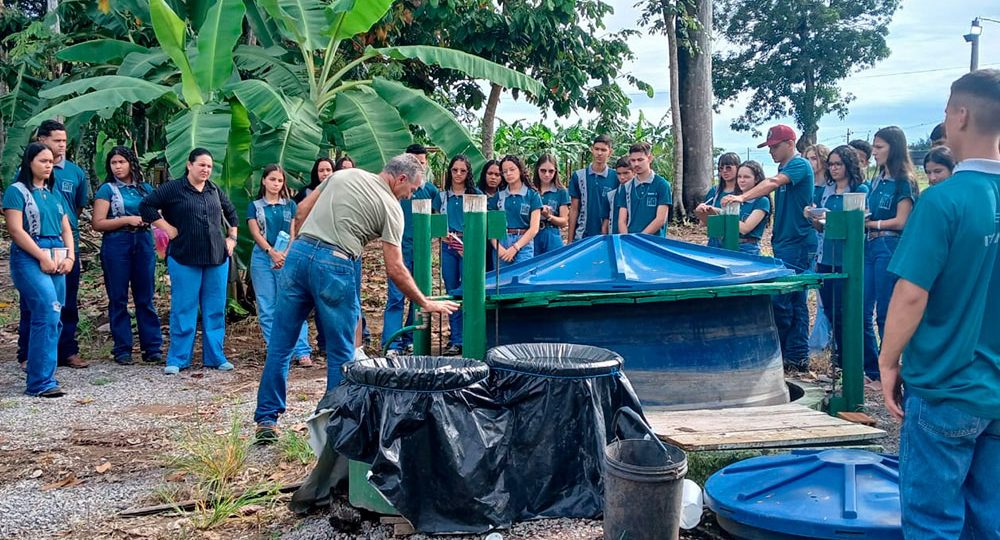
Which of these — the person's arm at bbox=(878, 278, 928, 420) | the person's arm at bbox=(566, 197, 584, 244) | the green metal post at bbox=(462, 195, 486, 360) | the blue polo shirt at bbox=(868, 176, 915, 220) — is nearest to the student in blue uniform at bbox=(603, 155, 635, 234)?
the person's arm at bbox=(566, 197, 584, 244)

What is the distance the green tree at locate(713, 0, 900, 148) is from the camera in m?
A: 30.3

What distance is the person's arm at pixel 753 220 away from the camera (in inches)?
294

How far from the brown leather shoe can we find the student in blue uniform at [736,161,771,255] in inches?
239

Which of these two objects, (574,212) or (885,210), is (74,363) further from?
(885,210)

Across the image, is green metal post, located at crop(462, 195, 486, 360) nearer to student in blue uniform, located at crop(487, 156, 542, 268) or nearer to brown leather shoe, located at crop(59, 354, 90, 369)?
student in blue uniform, located at crop(487, 156, 542, 268)

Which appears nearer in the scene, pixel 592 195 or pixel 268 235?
pixel 268 235

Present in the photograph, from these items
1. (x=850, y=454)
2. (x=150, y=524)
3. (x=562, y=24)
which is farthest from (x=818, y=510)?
(x=562, y=24)

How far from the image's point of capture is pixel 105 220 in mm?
7438

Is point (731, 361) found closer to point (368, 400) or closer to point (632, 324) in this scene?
point (632, 324)

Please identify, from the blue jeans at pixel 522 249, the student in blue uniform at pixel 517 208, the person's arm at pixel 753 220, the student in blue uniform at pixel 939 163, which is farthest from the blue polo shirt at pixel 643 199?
the student in blue uniform at pixel 939 163

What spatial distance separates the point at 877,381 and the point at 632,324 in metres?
2.86

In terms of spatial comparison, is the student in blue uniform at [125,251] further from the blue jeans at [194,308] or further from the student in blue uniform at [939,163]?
the student in blue uniform at [939,163]

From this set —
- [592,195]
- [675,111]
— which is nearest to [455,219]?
[592,195]

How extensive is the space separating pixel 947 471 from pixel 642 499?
46.2 inches
